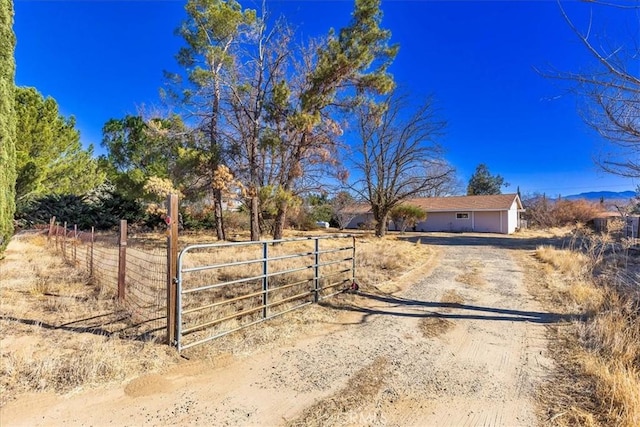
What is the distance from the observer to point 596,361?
3445 mm

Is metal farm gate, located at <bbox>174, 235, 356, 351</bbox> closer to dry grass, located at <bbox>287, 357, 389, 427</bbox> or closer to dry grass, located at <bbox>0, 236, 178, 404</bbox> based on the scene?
dry grass, located at <bbox>0, 236, 178, 404</bbox>

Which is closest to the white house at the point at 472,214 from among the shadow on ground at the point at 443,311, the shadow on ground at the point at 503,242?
the shadow on ground at the point at 503,242

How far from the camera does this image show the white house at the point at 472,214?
28703mm

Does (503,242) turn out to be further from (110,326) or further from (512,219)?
(110,326)

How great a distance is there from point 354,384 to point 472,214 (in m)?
30.0

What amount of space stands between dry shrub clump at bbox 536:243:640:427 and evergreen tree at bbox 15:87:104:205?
18271mm

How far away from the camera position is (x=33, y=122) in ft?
50.9

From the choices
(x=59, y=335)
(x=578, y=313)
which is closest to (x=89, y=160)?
(x=59, y=335)

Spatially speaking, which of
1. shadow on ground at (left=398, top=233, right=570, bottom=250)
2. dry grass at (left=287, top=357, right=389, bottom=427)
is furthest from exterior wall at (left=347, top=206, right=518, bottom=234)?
dry grass at (left=287, top=357, right=389, bottom=427)

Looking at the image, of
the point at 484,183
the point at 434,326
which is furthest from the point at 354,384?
the point at 484,183

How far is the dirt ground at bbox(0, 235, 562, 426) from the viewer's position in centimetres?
260

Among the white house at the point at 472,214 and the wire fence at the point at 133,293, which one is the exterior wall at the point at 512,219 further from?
the wire fence at the point at 133,293

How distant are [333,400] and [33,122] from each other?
19018mm

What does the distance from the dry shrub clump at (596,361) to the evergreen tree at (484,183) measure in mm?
39984
